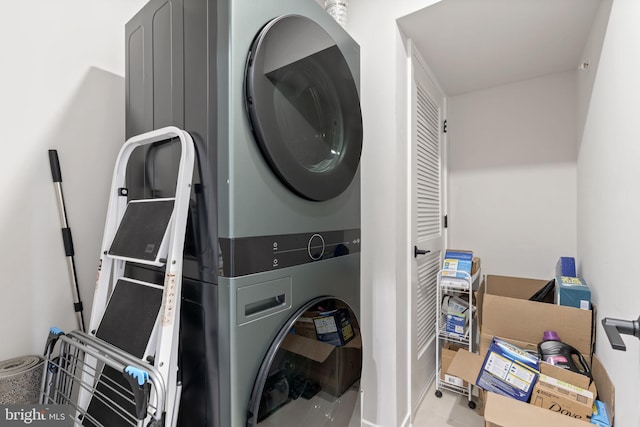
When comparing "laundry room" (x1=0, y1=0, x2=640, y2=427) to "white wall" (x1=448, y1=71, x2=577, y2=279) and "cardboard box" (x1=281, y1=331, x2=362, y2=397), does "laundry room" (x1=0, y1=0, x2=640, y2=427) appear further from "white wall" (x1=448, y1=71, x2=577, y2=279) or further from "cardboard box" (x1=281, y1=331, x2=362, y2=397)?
"white wall" (x1=448, y1=71, x2=577, y2=279)

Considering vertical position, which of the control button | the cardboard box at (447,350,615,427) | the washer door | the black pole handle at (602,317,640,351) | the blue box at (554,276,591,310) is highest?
the washer door

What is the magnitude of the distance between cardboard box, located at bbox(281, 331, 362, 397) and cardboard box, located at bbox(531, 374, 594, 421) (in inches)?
32.0

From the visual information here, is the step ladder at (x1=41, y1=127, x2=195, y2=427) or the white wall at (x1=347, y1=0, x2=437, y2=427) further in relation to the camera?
the white wall at (x1=347, y1=0, x2=437, y2=427)

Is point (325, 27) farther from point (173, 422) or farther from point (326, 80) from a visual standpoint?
point (173, 422)

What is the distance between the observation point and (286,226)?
0.93 metres

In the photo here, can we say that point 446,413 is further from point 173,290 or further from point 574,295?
point 173,290

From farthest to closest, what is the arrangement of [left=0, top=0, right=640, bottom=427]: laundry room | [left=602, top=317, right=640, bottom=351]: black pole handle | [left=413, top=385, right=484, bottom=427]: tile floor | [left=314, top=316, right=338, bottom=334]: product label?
1. [left=413, top=385, right=484, bottom=427]: tile floor
2. [left=314, top=316, right=338, bottom=334]: product label
3. [left=0, top=0, right=640, bottom=427]: laundry room
4. [left=602, top=317, right=640, bottom=351]: black pole handle

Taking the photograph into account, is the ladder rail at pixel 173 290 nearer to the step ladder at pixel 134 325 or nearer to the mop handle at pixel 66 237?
the step ladder at pixel 134 325

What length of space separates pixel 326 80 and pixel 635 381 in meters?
1.41

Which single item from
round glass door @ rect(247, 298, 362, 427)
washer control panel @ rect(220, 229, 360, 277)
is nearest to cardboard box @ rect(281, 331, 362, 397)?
round glass door @ rect(247, 298, 362, 427)

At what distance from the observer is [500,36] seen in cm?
168

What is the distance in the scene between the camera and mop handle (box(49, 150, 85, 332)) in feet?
3.61

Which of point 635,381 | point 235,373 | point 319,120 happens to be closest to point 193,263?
point 235,373

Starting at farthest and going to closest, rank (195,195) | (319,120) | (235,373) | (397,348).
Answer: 1. (397,348)
2. (319,120)
3. (195,195)
4. (235,373)
